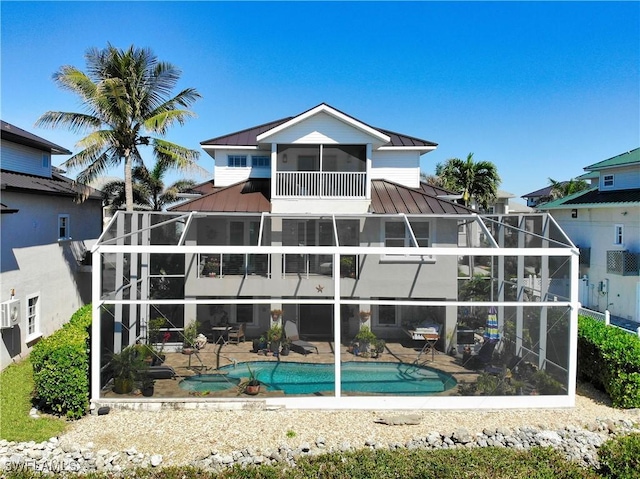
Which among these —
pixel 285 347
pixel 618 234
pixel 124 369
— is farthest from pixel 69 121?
pixel 618 234

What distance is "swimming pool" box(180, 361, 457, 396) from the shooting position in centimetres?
1112

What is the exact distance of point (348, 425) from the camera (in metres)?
9.77

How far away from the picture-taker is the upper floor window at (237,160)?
64.0 feet

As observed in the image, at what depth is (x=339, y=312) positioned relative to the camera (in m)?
10.6

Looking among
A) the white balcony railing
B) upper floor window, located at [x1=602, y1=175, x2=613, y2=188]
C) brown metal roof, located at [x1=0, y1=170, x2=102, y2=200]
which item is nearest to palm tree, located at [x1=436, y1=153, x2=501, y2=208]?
upper floor window, located at [x1=602, y1=175, x2=613, y2=188]

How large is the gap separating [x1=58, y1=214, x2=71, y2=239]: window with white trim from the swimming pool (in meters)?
10.5

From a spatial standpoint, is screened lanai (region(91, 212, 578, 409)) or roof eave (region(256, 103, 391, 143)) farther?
roof eave (region(256, 103, 391, 143))

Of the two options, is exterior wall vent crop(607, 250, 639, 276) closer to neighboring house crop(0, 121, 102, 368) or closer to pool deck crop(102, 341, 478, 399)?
pool deck crop(102, 341, 478, 399)

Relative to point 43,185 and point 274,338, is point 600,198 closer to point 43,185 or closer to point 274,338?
point 274,338

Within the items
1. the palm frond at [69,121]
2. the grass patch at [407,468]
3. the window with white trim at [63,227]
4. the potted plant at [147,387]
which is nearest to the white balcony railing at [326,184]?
the palm frond at [69,121]

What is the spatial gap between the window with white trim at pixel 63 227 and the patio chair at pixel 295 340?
35.0 feet

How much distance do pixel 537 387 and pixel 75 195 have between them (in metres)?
19.1

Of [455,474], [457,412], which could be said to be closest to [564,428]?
[457,412]

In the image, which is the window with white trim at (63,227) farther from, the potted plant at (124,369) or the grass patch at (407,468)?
the grass patch at (407,468)
